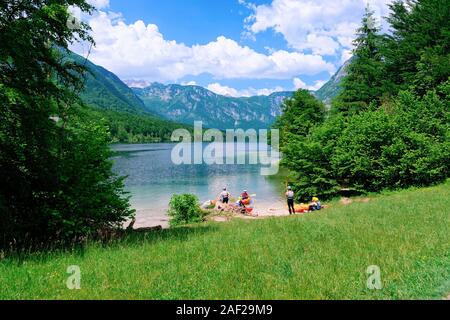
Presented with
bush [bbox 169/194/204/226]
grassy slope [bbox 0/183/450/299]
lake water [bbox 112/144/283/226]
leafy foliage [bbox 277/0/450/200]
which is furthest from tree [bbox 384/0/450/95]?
grassy slope [bbox 0/183/450/299]

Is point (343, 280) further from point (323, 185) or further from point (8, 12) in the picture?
point (323, 185)

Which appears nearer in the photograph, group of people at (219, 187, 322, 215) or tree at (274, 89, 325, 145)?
group of people at (219, 187, 322, 215)

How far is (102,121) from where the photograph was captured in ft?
54.3

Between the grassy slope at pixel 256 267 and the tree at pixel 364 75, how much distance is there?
42825 mm

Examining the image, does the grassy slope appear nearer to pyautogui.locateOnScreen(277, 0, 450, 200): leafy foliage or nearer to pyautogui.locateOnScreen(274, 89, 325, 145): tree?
pyautogui.locateOnScreen(277, 0, 450, 200): leafy foliage

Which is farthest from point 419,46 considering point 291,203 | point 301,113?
point 291,203

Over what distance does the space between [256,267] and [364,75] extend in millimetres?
50808

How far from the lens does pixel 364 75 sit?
5256 cm

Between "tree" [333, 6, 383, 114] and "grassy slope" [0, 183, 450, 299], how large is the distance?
1686 inches

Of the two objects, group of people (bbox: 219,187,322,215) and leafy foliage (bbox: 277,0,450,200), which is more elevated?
leafy foliage (bbox: 277,0,450,200)

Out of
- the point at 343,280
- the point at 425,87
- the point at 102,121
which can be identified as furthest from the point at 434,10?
the point at 343,280

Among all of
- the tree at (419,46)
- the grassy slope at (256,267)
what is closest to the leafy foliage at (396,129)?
the tree at (419,46)

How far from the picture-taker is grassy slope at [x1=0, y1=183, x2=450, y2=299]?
6.49 meters
